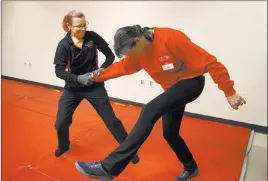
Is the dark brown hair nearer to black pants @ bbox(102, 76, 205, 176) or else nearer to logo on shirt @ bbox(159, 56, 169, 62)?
logo on shirt @ bbox(159, 56, 169, 62)

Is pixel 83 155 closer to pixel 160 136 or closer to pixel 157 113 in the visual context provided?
pixel 160 136

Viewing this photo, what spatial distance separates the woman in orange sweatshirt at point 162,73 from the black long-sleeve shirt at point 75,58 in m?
0.61

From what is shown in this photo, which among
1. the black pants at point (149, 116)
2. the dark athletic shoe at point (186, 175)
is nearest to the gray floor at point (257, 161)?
the dark athletic shoe at point (186, 175)

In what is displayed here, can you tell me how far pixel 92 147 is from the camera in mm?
3150

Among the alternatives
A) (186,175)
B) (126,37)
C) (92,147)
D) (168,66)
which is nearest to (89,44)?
(126,37)

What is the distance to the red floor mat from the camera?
8.62ft

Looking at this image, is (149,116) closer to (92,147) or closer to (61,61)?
(61,61)

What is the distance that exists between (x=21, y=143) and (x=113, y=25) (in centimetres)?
234

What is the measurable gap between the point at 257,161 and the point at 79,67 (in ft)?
6.75

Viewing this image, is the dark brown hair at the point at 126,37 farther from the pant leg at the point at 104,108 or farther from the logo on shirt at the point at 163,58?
the pant leg at the point at 104,108

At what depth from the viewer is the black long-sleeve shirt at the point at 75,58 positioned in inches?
96.1

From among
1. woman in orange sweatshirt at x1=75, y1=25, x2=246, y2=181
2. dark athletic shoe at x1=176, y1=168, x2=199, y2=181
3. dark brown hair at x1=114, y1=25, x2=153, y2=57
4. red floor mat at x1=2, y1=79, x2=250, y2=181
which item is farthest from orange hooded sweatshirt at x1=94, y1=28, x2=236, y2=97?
red floor mat at x1=2, y1=79, x2=250, y2=181

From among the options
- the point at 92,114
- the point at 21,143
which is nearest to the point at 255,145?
the point at 92,114

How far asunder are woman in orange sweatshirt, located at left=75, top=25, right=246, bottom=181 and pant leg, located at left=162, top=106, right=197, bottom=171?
244 millimetres
